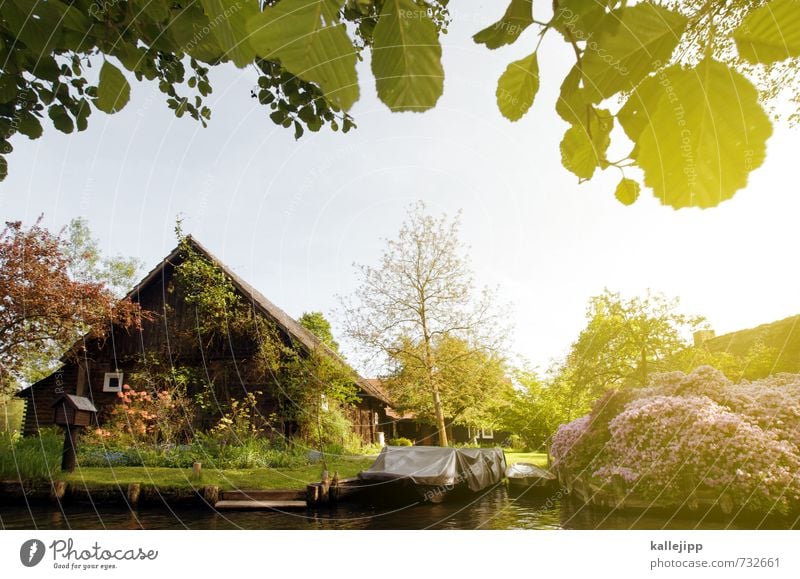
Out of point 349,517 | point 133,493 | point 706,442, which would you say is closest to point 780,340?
point 706,442

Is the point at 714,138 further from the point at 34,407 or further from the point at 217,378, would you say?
the point at 34,407

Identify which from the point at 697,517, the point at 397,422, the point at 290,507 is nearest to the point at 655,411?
the point at 697,517

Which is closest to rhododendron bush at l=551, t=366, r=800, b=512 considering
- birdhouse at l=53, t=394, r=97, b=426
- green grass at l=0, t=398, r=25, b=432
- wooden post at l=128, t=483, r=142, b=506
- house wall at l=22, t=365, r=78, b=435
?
wooden post at l=128, t=483, r=142, b=506

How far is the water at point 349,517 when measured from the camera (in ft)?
18.4

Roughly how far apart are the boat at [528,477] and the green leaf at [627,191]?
6.71 metres

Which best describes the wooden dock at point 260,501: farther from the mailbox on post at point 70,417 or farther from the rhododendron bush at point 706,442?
the rhododendron bush at point 706,442

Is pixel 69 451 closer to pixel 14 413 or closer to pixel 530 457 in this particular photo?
pixel 530 457

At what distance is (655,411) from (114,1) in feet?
16.5

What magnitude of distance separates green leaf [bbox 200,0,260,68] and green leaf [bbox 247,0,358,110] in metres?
0.13

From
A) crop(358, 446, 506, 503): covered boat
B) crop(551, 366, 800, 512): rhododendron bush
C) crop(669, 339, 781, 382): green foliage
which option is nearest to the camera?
crop(551, 366, 800, 512): rhododendron bush

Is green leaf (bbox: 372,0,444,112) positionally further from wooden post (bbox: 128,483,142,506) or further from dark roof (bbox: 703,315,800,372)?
wooden post (bbox: 128,483,142,506)

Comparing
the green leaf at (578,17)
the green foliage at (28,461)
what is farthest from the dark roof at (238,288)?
the green leaf at (578,17)

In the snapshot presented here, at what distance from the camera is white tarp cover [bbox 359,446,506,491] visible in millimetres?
8336

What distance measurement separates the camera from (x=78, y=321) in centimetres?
880
